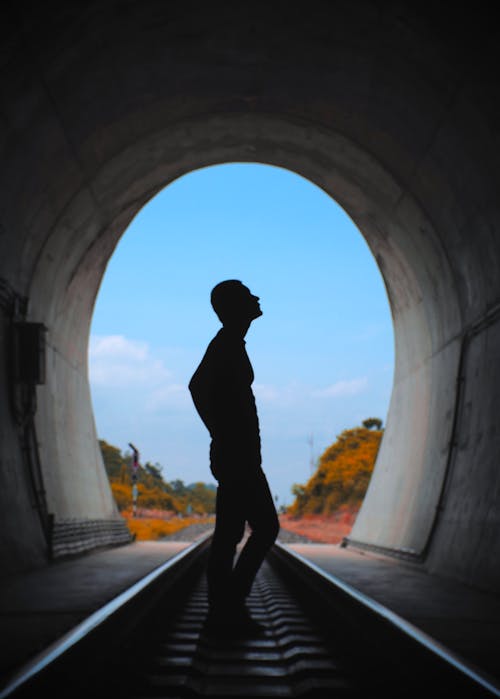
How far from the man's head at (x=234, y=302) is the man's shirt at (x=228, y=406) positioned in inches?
5.7

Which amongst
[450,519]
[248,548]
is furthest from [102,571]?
[248,548]

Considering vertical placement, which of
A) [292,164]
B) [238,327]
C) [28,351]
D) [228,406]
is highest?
[292,164]

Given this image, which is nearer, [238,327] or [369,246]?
[238,327]

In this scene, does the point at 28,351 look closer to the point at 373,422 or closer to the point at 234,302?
the point at 234,302

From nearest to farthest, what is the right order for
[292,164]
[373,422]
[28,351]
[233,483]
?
[233,483] < [28,351] < [292,164] < [373,422]

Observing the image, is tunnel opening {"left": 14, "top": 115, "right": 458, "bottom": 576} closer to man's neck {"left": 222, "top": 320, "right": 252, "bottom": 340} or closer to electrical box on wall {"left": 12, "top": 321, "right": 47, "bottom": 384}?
electrical box on wall {"left": 12, "top": 321, "right": 47, "bottom": 384}

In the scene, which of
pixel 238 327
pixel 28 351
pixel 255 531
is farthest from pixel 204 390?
pixel 28 351

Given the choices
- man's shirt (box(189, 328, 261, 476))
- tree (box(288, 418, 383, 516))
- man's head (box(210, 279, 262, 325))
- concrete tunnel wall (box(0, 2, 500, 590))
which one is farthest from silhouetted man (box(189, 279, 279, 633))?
tree (box(288, 418, 383, 516))

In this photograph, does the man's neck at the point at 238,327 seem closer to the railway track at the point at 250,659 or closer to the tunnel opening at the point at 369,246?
the railway track at the point at 250,659

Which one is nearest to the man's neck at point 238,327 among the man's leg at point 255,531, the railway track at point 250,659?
the man's leg at point 255,531

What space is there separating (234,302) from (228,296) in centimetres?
5

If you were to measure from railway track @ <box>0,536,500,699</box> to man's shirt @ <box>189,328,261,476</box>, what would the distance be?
0.89 metres

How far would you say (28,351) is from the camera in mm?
8438

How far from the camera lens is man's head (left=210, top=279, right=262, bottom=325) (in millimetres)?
4328
